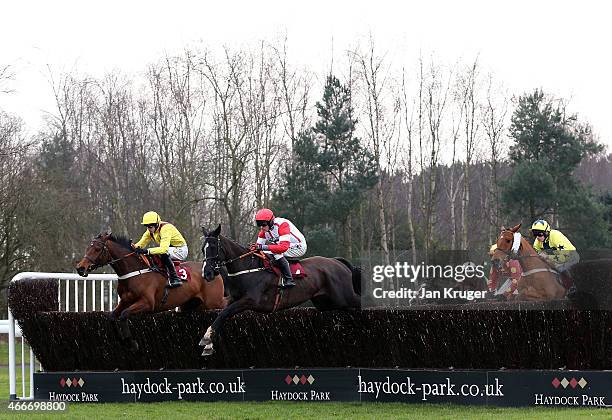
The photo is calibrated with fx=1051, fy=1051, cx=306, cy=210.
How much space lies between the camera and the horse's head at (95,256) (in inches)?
495

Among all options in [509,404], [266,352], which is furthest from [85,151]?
[509,404]

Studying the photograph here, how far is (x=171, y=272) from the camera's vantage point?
1359 cm

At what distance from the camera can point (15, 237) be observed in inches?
1174

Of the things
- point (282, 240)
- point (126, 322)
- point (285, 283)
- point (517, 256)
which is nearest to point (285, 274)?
point (285, 283)

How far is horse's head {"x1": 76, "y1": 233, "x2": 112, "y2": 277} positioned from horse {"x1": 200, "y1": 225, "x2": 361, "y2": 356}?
4.86ft

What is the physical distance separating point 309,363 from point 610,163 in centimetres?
5123

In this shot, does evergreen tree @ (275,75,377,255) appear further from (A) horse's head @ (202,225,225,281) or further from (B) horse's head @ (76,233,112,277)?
(A) horse's head @ (202,225,225,281)

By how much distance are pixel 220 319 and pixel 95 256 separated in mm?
1893

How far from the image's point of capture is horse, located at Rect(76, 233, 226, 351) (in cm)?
1280

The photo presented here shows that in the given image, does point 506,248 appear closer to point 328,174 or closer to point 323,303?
point 323,303

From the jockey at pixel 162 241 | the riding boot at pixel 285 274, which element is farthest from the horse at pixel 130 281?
the riding boot at pixel 285 274

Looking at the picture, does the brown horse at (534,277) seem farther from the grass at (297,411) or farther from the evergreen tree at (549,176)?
the evergreen tree at (549,176)

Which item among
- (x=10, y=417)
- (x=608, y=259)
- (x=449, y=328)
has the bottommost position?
(x=10, y=417)

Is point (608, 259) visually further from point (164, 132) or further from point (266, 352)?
point (164, 132)
